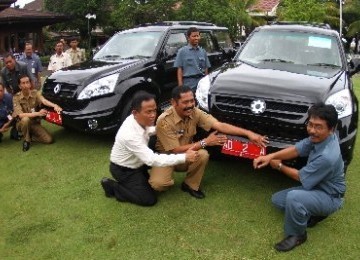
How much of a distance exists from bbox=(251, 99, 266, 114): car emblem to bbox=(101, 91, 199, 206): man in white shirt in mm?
681

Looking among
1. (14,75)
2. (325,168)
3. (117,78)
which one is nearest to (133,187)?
(325,168)

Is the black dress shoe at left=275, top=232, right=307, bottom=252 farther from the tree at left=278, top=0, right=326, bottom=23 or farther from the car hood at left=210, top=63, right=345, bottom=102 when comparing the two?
the tree at left=278, top=0, right=326, bottom=23

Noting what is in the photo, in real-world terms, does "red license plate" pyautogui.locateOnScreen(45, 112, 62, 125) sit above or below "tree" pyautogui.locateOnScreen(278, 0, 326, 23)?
below

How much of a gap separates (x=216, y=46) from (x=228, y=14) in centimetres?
1547

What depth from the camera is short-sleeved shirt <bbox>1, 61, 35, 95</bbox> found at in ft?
21.8

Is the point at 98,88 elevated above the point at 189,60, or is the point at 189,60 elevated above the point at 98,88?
the point at 189,60

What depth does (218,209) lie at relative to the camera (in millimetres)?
3828

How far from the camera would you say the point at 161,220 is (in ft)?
12.0

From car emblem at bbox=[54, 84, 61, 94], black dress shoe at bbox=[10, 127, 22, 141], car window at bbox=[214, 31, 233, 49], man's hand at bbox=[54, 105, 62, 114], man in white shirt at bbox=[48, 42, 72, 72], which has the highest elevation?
car window at bbox=[214, 31, 233, 49]

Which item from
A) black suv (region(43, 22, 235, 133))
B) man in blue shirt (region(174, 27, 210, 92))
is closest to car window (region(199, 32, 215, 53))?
black suv (region(43, 22, 235, 133))

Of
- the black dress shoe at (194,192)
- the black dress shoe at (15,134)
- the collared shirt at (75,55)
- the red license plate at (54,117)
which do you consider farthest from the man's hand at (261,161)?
the collared shirt at (75,55)

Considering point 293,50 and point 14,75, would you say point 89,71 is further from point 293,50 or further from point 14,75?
point 293,50

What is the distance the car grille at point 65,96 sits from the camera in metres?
5.33

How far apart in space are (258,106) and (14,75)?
4550 millimetres
